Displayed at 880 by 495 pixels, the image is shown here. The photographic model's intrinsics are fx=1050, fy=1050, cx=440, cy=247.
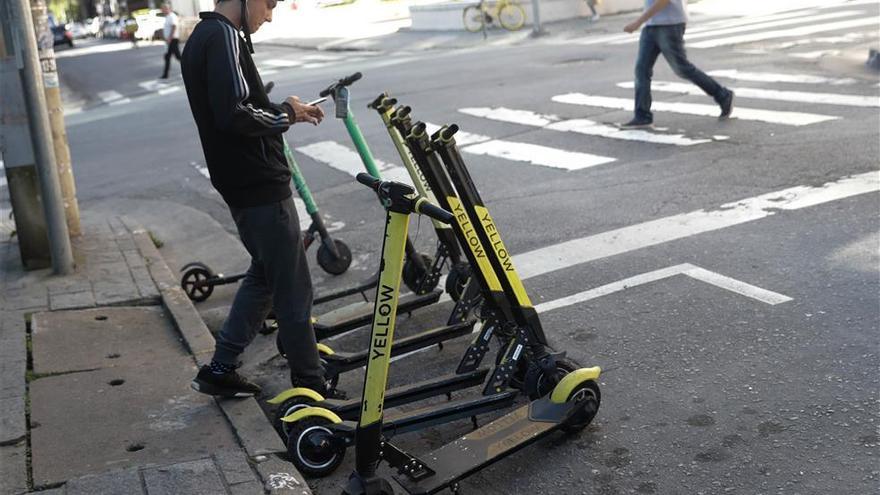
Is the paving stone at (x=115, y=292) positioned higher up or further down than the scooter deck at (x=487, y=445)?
further down

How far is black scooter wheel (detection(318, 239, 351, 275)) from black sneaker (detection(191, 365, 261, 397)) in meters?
2.37

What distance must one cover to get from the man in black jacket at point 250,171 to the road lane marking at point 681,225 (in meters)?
2.35

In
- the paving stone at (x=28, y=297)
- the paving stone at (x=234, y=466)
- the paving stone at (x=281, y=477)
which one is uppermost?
the paving stone at (x=234, y=466)

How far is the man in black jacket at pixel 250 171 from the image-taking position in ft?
14.8

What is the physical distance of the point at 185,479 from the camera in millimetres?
4160

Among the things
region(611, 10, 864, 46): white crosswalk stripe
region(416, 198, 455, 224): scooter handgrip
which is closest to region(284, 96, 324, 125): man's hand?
region(416, 198, 455, 224): scooter handgrip

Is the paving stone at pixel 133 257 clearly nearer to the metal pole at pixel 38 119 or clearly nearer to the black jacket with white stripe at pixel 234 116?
the metal pole at pixel 38 119

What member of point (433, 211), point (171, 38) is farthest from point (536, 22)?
point (433, 211)

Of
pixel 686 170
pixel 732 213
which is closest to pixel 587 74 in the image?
pixel 686 170

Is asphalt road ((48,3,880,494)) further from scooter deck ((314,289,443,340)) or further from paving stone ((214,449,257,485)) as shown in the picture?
paving stone ((214,449,257,485))

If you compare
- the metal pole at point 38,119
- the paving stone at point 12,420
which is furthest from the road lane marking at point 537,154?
the paving stone at point 12,420

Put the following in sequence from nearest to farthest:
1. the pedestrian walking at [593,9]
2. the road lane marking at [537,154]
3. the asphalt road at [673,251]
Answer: the asphalt road at [673,251] → the road lane marking at [537,154] → the pedestrian walking at [593,9]

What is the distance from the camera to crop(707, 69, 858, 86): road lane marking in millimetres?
13016

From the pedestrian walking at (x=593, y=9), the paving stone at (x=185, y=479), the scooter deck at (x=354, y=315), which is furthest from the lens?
the pedestrian walking at (x=593, y=9)
